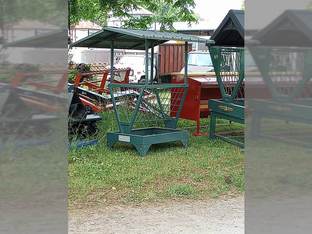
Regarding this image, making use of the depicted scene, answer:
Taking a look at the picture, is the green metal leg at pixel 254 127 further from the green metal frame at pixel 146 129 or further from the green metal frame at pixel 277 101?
the green metal frame at pixel 146 129

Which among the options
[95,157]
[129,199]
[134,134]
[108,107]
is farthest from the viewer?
[108,107]

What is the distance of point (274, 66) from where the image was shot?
271 cm

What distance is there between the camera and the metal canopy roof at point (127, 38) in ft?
25.4

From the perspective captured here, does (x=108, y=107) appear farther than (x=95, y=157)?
Yes

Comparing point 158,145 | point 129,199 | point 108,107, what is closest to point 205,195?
point 129,199

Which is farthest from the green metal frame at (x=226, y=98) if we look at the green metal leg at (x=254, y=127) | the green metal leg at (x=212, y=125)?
the green metal leg at (x=254, y=127)

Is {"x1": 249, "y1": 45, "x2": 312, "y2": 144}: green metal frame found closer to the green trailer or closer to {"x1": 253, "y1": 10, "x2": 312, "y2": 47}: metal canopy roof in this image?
{"x1": 253, "y1": 10, "x2": 312, "y2": 47}: metal canopy roof

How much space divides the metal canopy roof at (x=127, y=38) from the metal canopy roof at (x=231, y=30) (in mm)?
529

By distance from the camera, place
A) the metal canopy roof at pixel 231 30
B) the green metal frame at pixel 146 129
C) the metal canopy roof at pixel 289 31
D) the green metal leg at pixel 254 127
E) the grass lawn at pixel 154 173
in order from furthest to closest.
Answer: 1. the metal canopy roof at pixel 231 30
2. the green metal frame at pixel 146 129
3. the grass lawn at pixel 154 173
4. the green metal leg at pixel 254 127
5. the metal canopy roof at pixel 289 31

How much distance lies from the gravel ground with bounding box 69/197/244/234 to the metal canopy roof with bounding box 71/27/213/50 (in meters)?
3.03

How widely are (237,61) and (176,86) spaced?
121 centimetres

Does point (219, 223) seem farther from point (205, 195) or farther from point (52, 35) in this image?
point (52, 35)

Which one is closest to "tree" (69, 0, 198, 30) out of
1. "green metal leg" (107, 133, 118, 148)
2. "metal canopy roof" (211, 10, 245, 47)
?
"metal canopy roof" (211, 10, 245, 47)

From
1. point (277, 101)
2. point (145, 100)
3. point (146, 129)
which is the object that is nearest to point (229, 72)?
point (145, 100)
